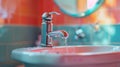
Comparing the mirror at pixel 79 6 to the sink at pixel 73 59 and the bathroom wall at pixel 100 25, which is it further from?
the sink at pixel 73 59

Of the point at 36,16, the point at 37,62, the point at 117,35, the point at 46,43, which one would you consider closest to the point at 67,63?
the point at 37,62

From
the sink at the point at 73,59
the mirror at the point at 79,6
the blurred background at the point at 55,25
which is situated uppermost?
the mirror at the point at 79,6

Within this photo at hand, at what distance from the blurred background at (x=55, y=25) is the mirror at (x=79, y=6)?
0.8 inches

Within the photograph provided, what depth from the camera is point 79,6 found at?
133cm

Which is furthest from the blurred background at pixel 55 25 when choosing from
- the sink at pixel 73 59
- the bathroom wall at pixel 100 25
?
the sink at pixel 73 59

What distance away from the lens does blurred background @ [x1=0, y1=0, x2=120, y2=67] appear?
47.3 inches

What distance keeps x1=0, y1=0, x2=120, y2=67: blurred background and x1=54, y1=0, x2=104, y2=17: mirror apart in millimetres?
20

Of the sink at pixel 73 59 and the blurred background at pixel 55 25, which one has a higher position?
the blurred background at pixel 55 25

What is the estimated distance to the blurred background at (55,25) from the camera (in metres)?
1.20

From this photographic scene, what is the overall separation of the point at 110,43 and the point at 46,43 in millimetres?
442

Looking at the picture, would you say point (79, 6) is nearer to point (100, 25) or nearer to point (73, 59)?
Answer: point (100, 25)

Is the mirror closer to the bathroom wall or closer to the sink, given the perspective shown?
the bathroom wall

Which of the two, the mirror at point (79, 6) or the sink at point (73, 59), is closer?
the sink at point (73, 59)

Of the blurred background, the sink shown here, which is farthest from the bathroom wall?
the sink
